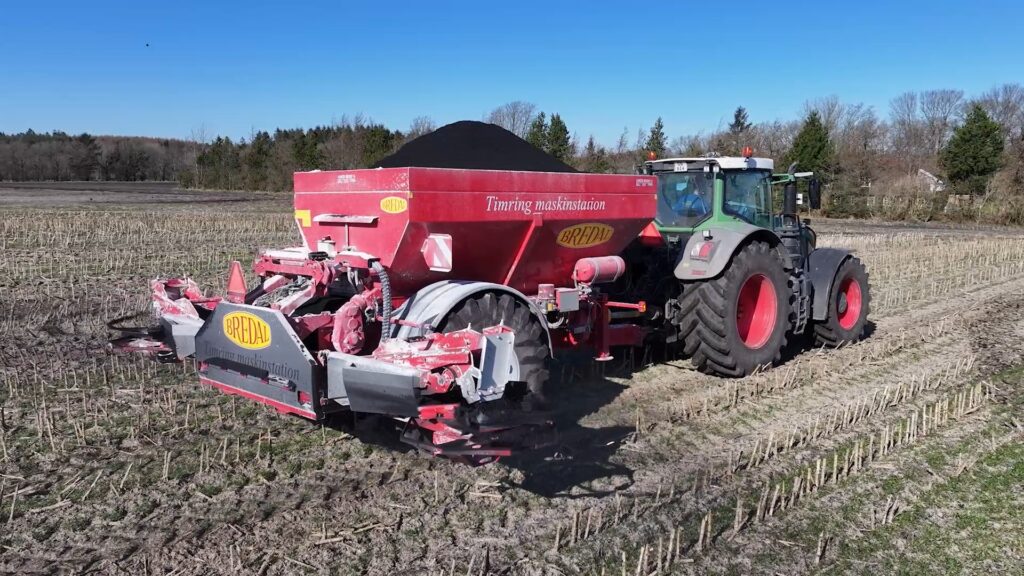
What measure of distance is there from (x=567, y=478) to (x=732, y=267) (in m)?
2.91

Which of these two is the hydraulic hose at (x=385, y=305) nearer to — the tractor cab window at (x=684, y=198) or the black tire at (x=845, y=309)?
the tractor cab window at (x=684, y=198)

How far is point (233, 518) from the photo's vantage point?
13.2 ft

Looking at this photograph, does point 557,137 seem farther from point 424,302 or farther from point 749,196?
point 424,302

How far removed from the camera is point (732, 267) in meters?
6.70

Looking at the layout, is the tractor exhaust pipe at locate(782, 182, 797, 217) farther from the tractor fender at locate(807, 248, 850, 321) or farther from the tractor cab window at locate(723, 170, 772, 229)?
the tractor fender at locate(807, 248, 850, 321)

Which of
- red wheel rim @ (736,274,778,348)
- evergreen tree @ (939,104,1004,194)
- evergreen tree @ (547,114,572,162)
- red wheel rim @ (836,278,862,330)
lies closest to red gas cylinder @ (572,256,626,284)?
red wheel rim @ (736,274,778,348)

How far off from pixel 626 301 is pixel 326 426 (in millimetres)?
3081

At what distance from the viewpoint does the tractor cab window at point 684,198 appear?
7.37 m

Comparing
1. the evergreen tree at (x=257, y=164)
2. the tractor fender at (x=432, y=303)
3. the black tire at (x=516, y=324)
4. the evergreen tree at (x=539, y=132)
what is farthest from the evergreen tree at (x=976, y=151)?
the evergreen tree at (x=257, y=164)

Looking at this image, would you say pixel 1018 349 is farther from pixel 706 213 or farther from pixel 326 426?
pixel 326 426

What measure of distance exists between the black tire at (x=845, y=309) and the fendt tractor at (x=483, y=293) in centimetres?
17

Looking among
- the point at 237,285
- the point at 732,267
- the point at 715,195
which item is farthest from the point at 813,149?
the point at 237,285

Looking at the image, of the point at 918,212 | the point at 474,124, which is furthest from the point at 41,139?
the point at 474,124

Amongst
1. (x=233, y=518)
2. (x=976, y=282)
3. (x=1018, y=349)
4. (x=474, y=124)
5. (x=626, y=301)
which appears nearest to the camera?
(x=233, y=518)
